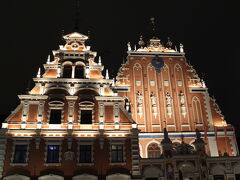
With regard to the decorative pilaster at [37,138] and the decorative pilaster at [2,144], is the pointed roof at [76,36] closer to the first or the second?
the decorative pilaster at [37,138]

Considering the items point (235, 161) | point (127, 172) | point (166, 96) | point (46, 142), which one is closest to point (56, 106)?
point (46, 142)

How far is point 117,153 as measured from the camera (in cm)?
2044

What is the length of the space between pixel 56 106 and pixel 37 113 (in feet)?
4.88

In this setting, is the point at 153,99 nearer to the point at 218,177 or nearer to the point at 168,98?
the point at 168,98

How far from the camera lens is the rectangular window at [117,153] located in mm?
20234

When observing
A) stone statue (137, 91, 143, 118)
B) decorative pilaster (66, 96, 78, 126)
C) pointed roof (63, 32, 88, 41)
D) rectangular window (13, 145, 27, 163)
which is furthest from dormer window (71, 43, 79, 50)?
rectangular window (13, 145, 27, 163)

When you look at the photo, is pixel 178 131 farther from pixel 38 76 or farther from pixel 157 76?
pixel 38 76

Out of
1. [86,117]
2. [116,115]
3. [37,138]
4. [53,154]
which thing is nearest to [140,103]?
[116,115]

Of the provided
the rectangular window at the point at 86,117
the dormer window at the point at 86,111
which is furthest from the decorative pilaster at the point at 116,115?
the rectangular window at the point at 86,117

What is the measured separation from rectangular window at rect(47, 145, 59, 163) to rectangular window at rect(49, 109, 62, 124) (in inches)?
75.1

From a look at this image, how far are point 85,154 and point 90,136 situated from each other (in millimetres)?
1333

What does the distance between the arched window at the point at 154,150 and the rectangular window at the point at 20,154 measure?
11179 millimetres

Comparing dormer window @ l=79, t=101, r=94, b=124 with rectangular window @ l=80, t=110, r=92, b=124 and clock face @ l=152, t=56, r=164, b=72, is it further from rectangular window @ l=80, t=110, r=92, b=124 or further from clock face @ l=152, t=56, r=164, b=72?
clock face @ l=152, t=56, r=164, b=72

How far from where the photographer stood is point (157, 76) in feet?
96.8
